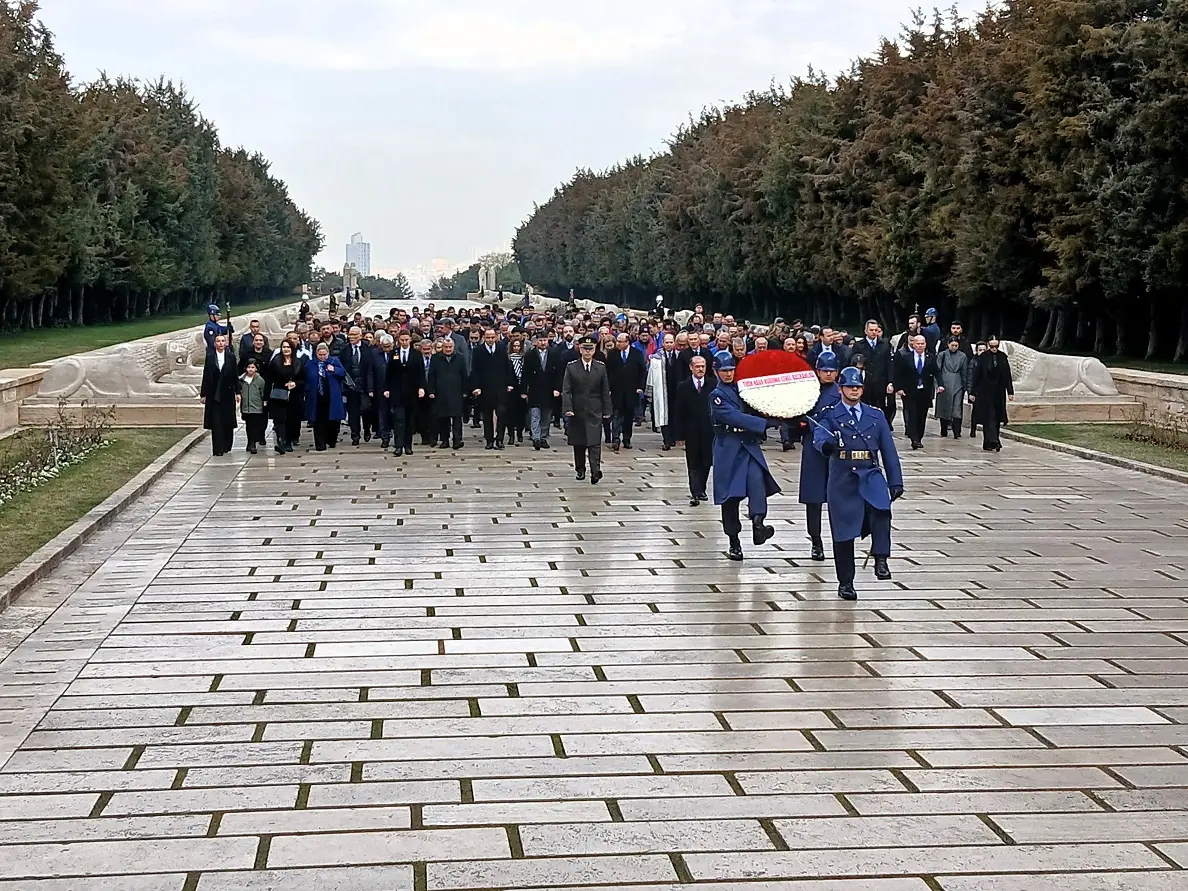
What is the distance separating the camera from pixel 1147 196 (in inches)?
1261

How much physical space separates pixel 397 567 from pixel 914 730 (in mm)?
5611

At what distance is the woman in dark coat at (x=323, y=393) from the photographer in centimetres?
2155

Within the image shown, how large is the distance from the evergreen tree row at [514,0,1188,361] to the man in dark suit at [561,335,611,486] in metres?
18.2

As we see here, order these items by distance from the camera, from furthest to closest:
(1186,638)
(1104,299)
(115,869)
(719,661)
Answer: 1. (1104,299)
2. (1186,638)
3. (719,661)
4. (115,869)

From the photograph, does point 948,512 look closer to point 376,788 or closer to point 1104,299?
point 376,788

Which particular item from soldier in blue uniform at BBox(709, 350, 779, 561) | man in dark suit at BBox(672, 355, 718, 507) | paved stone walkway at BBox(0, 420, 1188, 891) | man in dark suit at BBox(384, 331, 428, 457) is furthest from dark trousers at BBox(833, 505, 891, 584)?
man in dark suit at BBox(384, 331, 428, 457)

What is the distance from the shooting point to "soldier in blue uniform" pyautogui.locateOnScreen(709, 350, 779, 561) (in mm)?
12391

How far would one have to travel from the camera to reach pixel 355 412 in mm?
22766

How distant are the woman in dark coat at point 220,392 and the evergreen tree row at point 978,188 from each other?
800 inches

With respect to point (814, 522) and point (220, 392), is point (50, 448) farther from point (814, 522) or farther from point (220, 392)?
point (814, 522)

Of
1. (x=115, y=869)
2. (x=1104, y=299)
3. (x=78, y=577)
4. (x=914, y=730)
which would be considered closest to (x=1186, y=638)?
(x=914, y=730)

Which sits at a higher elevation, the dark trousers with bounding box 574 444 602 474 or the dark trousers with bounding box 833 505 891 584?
the dark trousers with bounding box 833 505 891 584

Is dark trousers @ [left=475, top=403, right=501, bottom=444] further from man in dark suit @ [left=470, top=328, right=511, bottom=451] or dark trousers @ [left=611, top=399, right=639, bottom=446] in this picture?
dark trousers @ [left=611, top=399, right=639, bottom=446]

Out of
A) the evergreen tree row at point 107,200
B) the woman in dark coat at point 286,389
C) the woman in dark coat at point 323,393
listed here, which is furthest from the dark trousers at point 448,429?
the evergreen tree row at point 107,200
